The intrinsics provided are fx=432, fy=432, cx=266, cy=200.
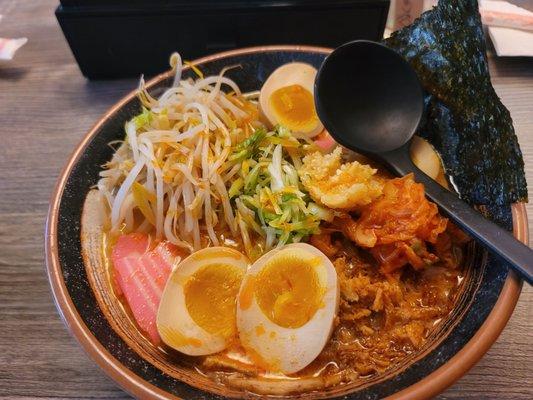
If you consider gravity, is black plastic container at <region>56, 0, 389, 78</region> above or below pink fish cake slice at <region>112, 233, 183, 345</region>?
above

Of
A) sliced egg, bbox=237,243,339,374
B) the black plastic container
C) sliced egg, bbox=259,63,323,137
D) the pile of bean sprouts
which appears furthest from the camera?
the black plastic container

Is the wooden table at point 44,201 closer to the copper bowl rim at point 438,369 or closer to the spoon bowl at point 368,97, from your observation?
the copper bowl rim at point 438,369

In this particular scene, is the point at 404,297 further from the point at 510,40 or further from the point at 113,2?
the point at 113,2

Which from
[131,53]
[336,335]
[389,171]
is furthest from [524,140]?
[131,53]

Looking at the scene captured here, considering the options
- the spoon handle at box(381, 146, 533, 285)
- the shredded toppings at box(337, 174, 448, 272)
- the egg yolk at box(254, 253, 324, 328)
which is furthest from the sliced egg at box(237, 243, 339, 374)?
the spoon handle at box(381, 146, 533, 285)

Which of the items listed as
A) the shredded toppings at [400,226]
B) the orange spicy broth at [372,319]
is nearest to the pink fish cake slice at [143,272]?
the orange spicy broth at [372,319]

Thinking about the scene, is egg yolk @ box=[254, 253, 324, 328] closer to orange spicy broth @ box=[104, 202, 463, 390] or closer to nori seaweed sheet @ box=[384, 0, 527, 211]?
orange spicy broth @ box=[104, 202, 463, 390]

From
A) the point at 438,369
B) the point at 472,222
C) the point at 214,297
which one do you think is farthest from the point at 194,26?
the point at 438,369

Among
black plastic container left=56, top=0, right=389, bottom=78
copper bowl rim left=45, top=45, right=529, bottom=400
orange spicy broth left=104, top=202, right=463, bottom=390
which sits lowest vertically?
orange spicy broth left=104, top=202, right=463, bottom=390
